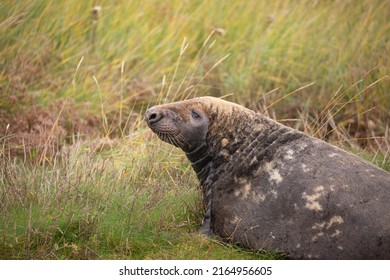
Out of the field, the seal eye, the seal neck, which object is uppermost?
the seal eye

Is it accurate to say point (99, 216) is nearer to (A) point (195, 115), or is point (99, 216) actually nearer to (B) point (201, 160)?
(B) point (201, 160)

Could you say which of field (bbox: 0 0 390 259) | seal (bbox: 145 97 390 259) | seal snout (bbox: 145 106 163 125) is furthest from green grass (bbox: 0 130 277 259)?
seal snout (bbox: 145 106 163 125)

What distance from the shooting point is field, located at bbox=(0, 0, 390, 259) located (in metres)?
6.19

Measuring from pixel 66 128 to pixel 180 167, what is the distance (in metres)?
2.03

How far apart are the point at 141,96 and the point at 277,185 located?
460 centimetres

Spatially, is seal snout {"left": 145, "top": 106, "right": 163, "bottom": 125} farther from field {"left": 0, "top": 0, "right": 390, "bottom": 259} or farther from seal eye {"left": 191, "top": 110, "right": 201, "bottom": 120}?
field {"left": 0, "top": 0, "right": 390, "bottom": 259}

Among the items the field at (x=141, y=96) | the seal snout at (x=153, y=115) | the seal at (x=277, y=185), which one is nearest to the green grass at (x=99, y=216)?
the field at (x=141, y=96)

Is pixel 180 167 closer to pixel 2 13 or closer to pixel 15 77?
pixel 15 77

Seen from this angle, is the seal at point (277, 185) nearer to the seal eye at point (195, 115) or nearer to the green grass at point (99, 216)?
the seal eye at point (195, 115)

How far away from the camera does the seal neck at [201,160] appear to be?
6531 mm

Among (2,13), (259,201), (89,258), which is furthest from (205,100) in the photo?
(2,13)

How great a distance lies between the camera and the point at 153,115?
6.32 metres

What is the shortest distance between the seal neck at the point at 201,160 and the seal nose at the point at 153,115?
47 centimetres

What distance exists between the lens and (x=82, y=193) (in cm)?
661
